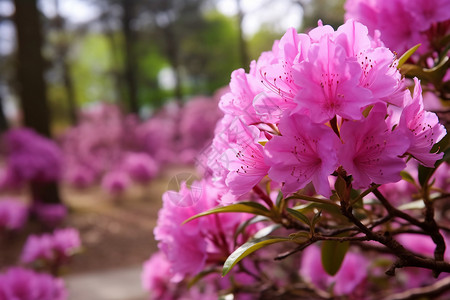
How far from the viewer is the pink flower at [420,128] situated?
78 cm

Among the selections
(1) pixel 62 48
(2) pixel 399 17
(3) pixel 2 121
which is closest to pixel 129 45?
(1) pixel 62 48

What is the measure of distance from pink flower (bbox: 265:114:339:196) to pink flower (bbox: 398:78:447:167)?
0.15 meters

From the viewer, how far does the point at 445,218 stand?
89.3 inches

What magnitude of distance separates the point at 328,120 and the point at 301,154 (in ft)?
0.22

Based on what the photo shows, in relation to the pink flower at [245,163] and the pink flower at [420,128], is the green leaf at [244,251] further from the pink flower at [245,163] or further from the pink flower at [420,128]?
the pink flower at [420,128]

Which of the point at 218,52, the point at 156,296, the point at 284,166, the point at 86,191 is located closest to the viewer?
the point at 284,166

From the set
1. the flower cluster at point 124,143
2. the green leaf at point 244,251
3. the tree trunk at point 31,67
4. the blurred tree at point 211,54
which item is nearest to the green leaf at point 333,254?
the green leaf at point 244,251

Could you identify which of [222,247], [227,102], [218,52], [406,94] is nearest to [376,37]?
[406,94]

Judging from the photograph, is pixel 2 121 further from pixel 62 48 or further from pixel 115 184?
pixel 115 184

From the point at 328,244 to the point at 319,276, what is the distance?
1.15 metres

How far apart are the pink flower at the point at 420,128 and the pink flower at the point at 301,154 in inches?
5.8

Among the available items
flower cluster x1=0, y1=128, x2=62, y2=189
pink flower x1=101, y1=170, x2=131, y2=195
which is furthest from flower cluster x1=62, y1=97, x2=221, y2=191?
flower cluster x1=0, y1=128, x2=62, y2=189

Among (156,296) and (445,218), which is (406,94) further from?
(156,296)

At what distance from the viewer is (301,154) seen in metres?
0.74
